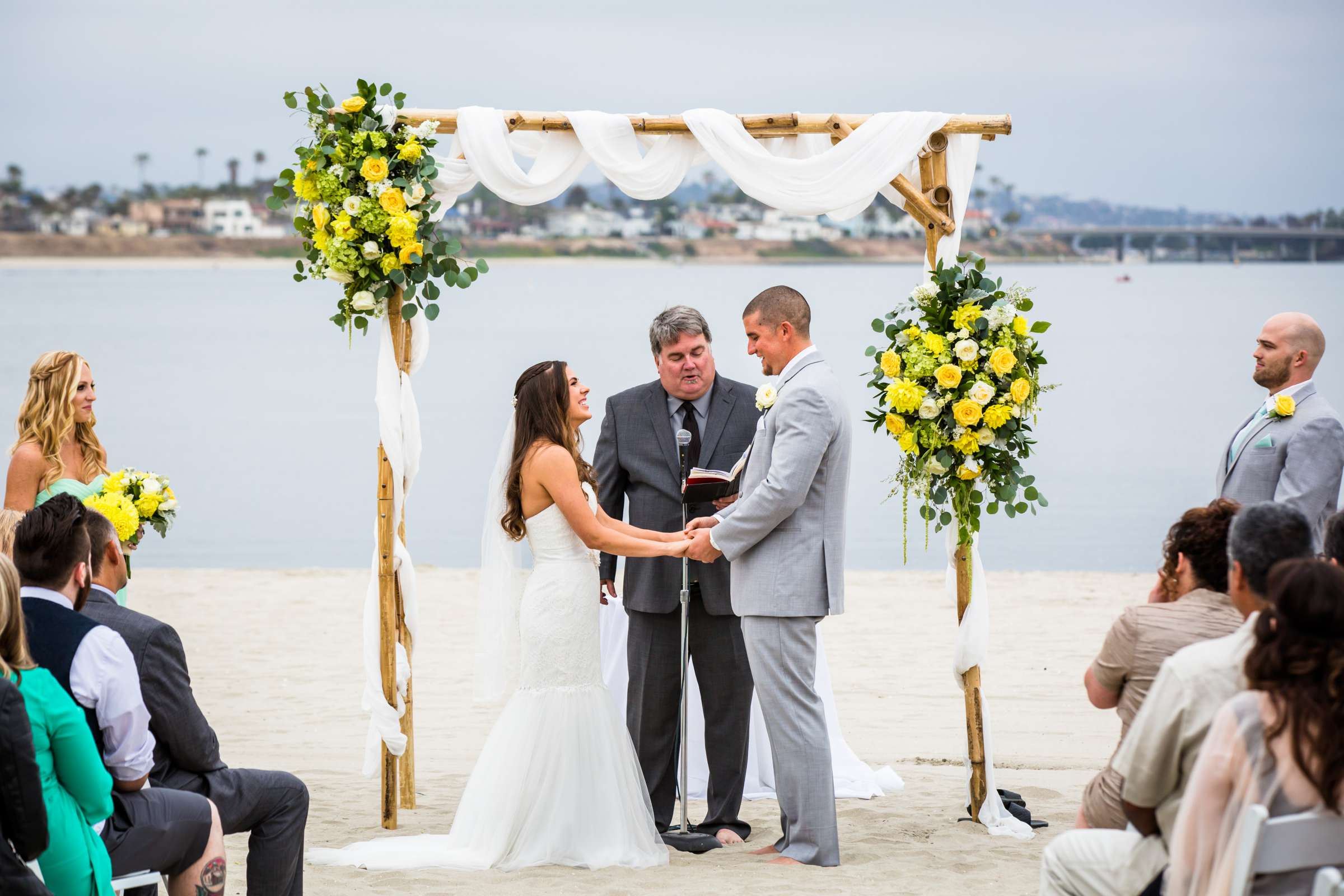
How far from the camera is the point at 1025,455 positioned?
5574 millimetres

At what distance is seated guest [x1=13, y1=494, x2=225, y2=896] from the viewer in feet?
11.6

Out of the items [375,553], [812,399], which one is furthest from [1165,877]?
[375,553]

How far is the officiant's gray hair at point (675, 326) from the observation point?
5.61 meters

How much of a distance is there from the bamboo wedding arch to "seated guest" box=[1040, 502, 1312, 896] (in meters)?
2.35

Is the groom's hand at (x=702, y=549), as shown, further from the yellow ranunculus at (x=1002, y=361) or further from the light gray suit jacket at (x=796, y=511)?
the yellow ranunculus at (x=1002, y=361)

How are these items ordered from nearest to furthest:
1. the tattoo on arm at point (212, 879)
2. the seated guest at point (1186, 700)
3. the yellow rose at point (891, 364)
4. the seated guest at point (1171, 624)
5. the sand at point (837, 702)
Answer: the seated guest at point (1186, 700) → the seated guest at point (1171, 624) → the tattoo on arm at point (212, 879) → the sand at point (837, 702) → the yellow rose at point (891, 364)

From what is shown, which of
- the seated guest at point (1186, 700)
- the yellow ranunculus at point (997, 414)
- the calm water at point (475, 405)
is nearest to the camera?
the seated guest at point (1186, 700)

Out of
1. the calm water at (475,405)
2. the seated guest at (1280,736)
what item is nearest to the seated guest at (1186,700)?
the seated guest at (1280,736)

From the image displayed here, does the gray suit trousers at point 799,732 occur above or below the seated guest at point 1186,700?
below

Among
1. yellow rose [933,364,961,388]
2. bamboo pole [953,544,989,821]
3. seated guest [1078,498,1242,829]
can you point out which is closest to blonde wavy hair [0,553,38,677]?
seated guest [1078,498,1242,829]

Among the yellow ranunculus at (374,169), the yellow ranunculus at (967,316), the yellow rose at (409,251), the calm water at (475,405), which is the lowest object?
the calm water at (475,405)

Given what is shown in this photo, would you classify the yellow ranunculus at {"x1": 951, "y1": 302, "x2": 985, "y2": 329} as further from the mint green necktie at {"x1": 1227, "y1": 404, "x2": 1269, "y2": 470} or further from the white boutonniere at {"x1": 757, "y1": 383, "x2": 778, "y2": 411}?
the mint green necktie at {"x1": 1227, "y1": 404, "x2": 1269, "y2": 470}

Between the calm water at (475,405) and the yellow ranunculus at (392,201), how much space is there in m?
10.6

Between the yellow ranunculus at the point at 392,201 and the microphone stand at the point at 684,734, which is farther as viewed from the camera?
the yellow ranunculus at the point at 392,201
